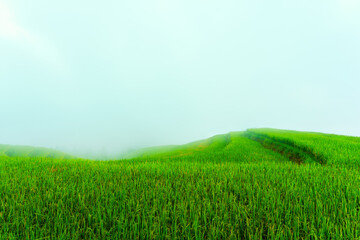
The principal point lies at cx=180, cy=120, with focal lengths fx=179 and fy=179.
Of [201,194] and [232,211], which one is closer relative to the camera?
[232,211]

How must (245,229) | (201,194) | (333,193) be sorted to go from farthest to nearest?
1. (333,193)
2. (201,194)
3. (245,229)

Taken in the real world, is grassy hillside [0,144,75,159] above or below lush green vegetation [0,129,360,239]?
below

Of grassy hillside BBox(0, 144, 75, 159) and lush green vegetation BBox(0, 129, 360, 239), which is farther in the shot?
grassy hillside BBox(0, 144, 75, 159)

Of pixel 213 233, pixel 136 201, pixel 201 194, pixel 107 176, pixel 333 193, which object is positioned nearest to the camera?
pixel 213 233

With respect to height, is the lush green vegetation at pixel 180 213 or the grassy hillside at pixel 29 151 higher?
the lush green vegetation at pixel 180 213

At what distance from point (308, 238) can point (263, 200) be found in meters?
0.93

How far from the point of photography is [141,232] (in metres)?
1.99

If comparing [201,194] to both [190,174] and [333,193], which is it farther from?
[333,193]

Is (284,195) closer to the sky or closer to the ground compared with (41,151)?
closer to the sky

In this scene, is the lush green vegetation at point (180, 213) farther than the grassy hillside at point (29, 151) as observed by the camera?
No

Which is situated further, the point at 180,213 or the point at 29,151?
the point at 29,151

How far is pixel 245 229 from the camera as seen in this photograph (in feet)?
7.11

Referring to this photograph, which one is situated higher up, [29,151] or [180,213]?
[180,213]

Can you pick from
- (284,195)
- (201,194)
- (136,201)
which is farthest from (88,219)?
(284,195)
